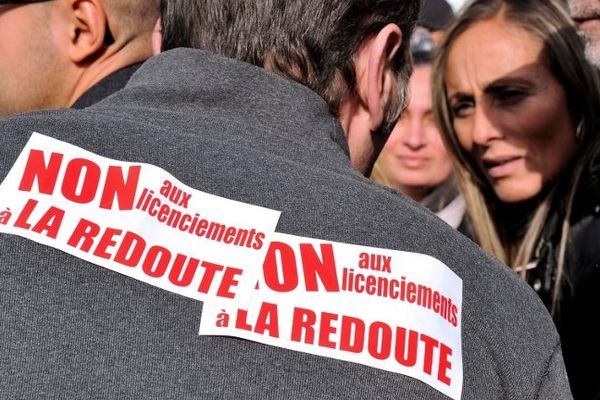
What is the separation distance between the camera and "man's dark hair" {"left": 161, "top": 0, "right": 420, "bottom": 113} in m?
1.79

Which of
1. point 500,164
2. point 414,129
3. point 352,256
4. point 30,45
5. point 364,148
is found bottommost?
point 414,129

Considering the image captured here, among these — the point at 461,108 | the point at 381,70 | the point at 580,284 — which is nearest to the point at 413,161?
the point at 461,108

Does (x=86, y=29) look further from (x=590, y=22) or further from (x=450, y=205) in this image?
(x=450, y=205)

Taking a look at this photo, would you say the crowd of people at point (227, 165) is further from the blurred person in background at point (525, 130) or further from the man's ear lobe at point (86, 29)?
the blurred person in background at point (525, 130)

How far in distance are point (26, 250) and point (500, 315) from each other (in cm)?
68

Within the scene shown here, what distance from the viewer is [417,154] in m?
4.95

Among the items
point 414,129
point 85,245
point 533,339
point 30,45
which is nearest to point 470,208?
point 414,129

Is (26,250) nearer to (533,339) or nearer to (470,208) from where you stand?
(533,339)

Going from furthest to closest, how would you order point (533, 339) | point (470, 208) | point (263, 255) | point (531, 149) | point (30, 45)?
point (470, 208) → point (531, 149) → point (30, 45) → point (533, 339) → point (263, 255)

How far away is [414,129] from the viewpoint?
4977 millimetres

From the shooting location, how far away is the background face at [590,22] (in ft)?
9.36

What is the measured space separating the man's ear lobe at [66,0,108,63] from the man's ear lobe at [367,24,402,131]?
848mm

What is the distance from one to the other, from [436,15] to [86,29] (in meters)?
2.76

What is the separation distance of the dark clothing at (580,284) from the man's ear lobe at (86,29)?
5.38 feet
